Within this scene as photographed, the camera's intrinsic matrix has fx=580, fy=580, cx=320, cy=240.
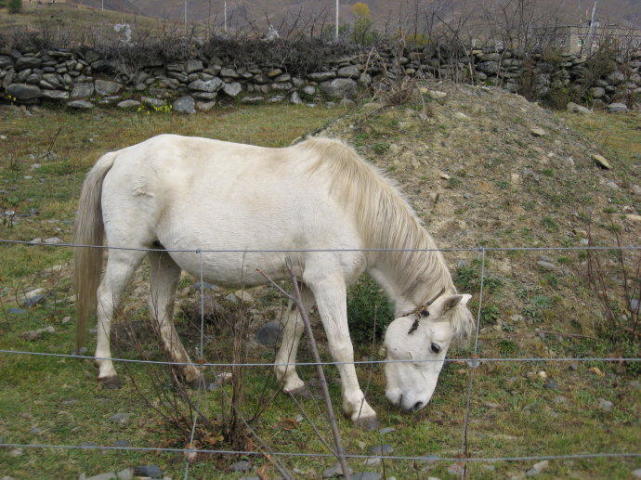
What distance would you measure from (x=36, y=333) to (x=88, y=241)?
1267 millimetres

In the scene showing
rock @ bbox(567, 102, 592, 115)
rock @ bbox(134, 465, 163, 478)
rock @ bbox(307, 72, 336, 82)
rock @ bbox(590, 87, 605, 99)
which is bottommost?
rock @ bbox(134, 465, 163, 478)

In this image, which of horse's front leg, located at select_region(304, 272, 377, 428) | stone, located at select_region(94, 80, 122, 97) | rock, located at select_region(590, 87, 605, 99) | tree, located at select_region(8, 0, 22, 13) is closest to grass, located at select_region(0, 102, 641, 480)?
horse's front leg, located at select_region(304, 272, 377, 428)

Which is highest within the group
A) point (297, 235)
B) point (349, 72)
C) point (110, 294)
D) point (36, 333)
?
point (297, 235)

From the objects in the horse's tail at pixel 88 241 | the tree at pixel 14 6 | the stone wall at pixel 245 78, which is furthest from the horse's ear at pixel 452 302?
the tree at pixel 14 6

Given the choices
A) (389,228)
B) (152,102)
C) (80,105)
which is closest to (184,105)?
(152,102)

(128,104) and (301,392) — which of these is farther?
(128,104)

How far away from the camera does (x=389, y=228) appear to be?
14.4 feet

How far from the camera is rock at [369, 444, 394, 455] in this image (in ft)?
12.7

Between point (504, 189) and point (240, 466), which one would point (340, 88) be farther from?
point (240, 466)

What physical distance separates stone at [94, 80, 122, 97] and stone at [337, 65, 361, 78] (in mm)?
5757

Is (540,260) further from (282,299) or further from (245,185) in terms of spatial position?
(245,185)

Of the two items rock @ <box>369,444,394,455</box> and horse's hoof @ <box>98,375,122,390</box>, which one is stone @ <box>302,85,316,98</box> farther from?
rock @ <box>369,444,394,455</box>

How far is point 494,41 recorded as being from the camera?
16.1 metres

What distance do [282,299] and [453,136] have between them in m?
4.01
